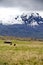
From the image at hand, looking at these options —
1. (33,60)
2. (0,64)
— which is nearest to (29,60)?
(33,60)

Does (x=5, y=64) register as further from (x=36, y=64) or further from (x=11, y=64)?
(x=36, y=64)

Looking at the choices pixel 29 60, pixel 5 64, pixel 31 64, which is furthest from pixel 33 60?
pixel 5 64

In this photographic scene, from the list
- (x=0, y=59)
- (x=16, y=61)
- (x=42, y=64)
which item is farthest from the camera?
(x=0, y=59)

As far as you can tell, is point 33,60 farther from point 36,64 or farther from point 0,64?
point 0,64

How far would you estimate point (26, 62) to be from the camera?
106 feet

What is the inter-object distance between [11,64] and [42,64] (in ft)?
14.9

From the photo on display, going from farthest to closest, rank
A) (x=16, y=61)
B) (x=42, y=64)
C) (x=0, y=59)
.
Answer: (x=0, y=59) < (x=16, y=61) < (x=42, y=64)

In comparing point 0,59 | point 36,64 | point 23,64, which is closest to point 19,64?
point 23,64

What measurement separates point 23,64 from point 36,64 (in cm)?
191

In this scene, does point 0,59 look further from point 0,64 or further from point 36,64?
point 36,64

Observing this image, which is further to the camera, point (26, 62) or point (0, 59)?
point (0, 59)

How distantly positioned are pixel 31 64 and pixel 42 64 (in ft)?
5.35

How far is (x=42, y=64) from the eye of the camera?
1211 inches

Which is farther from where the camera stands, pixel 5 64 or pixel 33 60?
pixel 33 60
